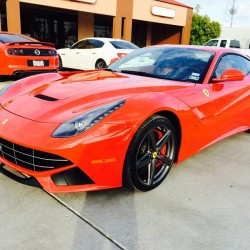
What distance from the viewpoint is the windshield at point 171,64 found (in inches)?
134

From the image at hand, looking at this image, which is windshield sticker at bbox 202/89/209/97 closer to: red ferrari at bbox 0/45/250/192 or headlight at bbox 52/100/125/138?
red ferrari at bbox 0/45/250/192

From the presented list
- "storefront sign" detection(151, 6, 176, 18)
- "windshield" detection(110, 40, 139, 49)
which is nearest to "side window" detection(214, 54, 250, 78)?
"windshield" detection(110, 40, 139, 49)

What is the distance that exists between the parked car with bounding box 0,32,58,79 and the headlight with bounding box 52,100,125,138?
5395 mm

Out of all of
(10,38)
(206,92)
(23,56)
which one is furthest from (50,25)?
(206,92)

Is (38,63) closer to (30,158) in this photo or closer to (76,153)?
(30,158)

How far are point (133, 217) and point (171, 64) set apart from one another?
1.85 meters

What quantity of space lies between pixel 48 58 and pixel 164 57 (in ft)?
15.7

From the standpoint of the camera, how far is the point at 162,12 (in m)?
20.2

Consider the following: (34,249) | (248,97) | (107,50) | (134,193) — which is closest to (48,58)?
(107,50)

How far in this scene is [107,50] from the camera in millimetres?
9859

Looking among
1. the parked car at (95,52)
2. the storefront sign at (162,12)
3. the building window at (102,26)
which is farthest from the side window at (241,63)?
the building window at (102,26)

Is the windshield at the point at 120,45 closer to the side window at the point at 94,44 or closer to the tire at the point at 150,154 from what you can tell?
the side window at the point at 94,44

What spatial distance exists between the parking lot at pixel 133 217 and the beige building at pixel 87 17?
A: 41.6ft

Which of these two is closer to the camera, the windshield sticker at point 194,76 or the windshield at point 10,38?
the windshield sticker at point 194,76
